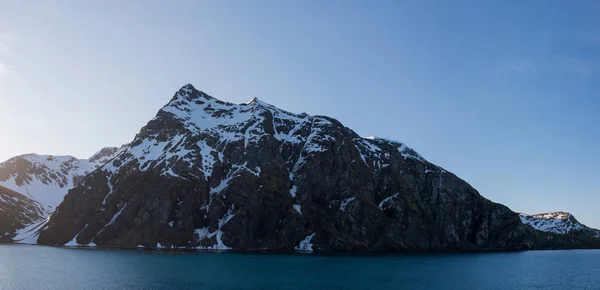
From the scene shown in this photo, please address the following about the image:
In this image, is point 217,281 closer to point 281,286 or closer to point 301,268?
point 281,286

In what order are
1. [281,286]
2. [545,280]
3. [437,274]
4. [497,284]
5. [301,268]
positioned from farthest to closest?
[301,268] < [437,274] < [545,280] < [497,284] < [281,286]

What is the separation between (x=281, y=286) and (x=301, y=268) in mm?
36274

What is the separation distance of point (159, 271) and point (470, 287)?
249ft

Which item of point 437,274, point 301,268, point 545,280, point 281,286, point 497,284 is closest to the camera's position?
point 281,286

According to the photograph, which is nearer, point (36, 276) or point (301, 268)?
point (36, 276)

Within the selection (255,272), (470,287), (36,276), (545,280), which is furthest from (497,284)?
(36,276)

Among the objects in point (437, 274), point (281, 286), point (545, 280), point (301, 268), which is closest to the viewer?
point (281, 286)

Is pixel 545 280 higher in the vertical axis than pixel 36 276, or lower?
higher

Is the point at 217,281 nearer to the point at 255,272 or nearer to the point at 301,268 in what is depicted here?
→ the point at 255,272

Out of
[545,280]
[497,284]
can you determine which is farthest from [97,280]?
[545,280]

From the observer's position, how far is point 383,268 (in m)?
132

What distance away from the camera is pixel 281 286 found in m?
93.1

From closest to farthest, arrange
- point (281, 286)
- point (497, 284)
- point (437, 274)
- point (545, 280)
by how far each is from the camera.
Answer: point (281, 286), point (497, 284), point (545, 280), point (437, 274)

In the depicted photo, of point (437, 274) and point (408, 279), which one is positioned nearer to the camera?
point (408, 279)
